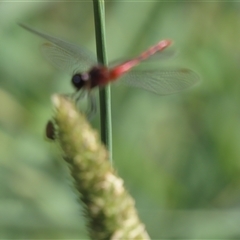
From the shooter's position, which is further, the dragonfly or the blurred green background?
the blurred green background

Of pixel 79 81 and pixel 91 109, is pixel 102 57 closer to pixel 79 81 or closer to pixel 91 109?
pixel 91 109

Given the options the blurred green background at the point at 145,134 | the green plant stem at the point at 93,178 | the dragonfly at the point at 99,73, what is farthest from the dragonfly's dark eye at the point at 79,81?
the blurred green background at the point at 145,134

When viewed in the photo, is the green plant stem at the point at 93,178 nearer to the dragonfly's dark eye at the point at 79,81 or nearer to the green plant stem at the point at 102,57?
the green plant stem at the point at 102,57

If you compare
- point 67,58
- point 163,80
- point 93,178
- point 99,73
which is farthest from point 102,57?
point 163,80

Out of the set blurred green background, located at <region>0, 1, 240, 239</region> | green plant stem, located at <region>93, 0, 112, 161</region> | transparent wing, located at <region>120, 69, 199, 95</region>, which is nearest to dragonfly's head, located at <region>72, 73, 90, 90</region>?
transparent wing, located at <region>120, 69, 199, 95</region>

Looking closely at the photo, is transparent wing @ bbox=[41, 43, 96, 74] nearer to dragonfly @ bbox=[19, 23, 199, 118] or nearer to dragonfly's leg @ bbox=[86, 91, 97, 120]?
dragonfly @ bbox=[19, 23, 199, 118]

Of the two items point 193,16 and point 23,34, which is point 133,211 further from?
point 193,16

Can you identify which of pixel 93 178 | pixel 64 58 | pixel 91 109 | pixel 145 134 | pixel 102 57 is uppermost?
pixel 145 134

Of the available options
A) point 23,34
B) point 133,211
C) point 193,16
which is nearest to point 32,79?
point 23,34
